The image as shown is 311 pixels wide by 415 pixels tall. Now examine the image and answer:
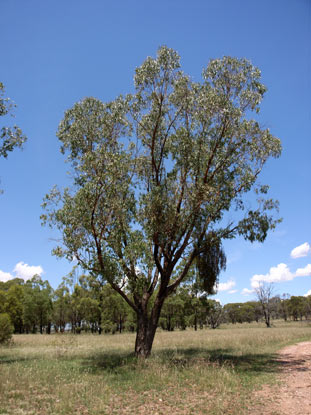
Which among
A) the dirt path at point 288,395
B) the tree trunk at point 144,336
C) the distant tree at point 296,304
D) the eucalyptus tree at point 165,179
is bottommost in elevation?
the distant tree at point 296,304

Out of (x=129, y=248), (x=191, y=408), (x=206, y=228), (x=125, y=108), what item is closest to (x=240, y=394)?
(x=191, y=408)

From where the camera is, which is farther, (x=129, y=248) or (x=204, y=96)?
(x=204, y=96)

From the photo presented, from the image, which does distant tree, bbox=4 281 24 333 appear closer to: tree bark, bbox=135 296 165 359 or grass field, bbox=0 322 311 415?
tree bark, bbox=135 296 165 359

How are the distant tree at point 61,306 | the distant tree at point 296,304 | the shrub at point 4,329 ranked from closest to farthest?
the shrub at point 4,329, the distant tree at point 61,306, the distant tree at point 296,304

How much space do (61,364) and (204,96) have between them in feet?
53.5

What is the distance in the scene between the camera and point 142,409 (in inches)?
340

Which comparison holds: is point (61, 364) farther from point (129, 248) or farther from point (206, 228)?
point (206, 228)

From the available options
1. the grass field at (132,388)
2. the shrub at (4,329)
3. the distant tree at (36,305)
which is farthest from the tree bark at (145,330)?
the distant tree at (36,305)

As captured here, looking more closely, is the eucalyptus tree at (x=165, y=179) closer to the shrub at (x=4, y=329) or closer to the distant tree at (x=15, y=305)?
the shrub at (x=4, y=329)

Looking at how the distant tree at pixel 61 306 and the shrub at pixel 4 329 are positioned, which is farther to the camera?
the distant tree at pixel 61 306

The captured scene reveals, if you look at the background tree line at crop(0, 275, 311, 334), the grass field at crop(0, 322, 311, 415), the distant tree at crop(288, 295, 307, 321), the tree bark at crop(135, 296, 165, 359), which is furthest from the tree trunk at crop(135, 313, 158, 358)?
the distant tree at crop(288, 295, 307, 321)

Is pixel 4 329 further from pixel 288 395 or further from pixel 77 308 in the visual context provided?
pixel 77 308

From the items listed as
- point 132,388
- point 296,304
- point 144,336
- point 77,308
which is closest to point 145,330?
point 144,336

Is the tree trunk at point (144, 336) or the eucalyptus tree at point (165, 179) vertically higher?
the eucalyptus tree at point (165, 179)
